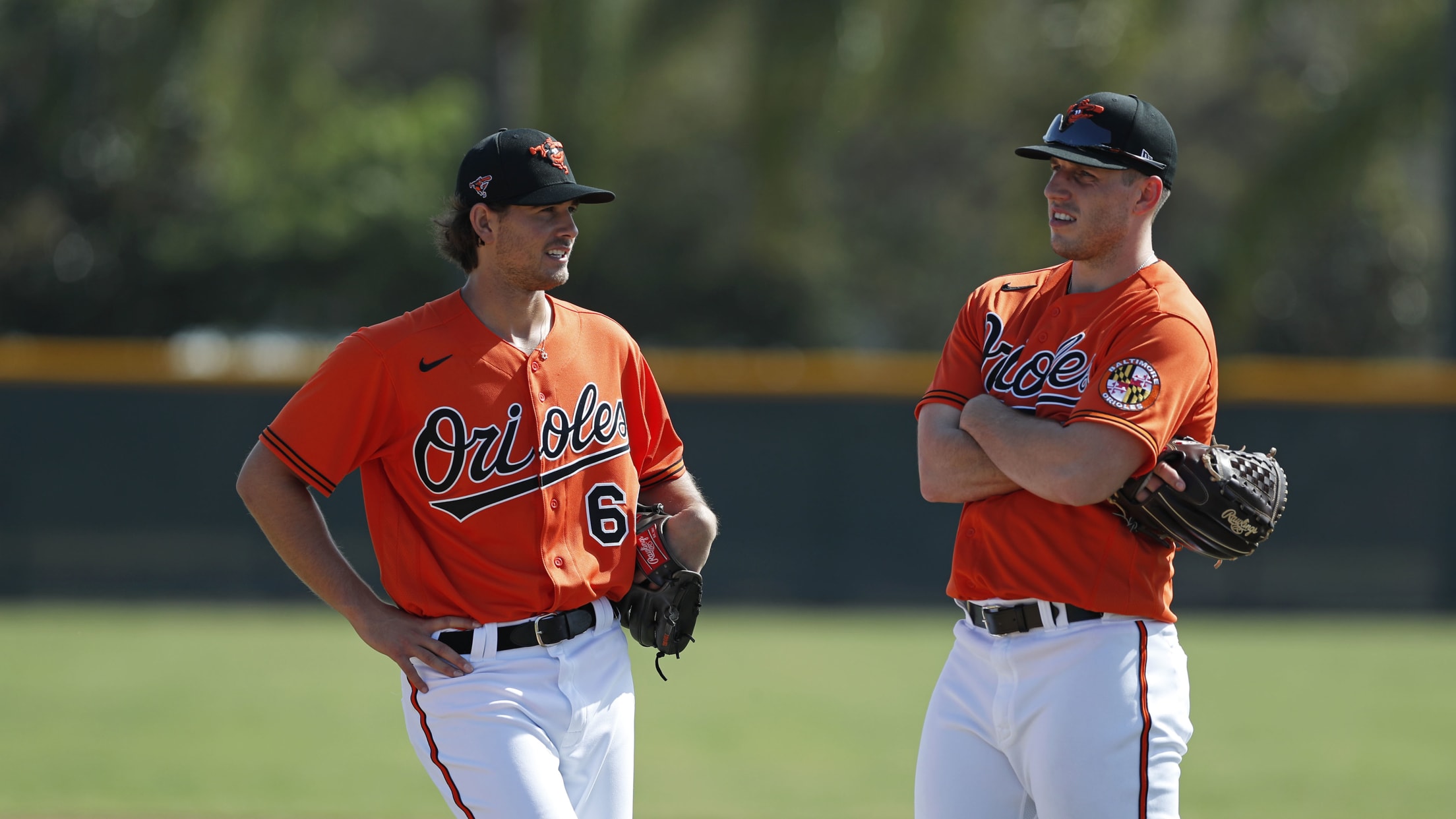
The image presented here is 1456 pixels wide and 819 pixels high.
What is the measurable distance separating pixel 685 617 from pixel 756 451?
876 centimetres

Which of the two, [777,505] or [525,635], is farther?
[777,505]

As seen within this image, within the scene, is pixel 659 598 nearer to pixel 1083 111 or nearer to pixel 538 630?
pixel 538 630

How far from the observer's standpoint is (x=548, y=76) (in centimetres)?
1352

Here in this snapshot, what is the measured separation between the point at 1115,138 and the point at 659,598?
1.46 meters

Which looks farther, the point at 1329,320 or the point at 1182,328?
the point at 1329,320

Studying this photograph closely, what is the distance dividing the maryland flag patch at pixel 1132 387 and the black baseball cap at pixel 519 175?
1.17m

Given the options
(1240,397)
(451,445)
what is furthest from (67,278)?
(451,445)

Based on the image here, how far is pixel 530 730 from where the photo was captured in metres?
3.23

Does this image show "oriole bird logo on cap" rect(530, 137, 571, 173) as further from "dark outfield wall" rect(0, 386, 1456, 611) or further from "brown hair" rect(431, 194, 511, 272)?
"dark outfield wall" rect(0, 386, 1456, 611)

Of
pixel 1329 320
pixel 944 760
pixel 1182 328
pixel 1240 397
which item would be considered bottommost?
pixel 1329 320

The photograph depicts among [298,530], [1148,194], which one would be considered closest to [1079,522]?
[1148,194]

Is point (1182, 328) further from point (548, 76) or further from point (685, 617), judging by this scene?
point (548, 76)

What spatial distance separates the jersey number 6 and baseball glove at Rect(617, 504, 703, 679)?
73mm

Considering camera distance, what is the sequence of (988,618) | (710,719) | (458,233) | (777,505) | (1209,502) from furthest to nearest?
1. (777,505)
2. (710,719)
3. (458,233)
4. (988,618)
5. (1209,502)
